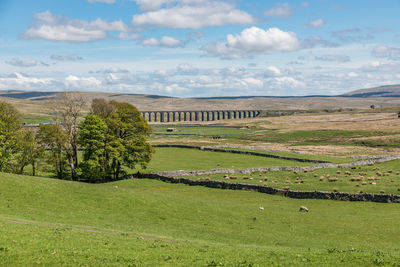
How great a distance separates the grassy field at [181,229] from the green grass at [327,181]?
4.67 m

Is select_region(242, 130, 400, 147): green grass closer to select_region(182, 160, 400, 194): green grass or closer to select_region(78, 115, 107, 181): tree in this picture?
select_region(182, 160, 400, 194): green grass

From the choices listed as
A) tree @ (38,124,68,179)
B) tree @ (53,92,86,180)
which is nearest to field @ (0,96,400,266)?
tree @ (38,124,68,179)

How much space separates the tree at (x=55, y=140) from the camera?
62.7 m

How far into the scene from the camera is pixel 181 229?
32156 mm

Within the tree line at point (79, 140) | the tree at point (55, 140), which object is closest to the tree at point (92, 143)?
the tree line at point (79, 140)

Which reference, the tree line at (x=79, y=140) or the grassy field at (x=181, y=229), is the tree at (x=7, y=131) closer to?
the tree line at (x=79, y=140)

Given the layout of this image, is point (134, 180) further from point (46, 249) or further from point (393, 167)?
point (393, 167)

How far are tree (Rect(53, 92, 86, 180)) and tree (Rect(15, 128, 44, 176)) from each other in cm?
534

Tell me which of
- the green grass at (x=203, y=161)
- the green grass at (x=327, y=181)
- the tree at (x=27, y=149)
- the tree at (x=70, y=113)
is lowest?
the green grass at (x=203, y=161)

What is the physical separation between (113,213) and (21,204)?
8.97 metres

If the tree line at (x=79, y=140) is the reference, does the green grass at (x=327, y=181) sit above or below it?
below

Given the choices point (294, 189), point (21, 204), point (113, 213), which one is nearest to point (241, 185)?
point (294, 189)

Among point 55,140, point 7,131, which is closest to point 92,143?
point 55,140

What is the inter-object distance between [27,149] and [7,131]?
15.0 feet
